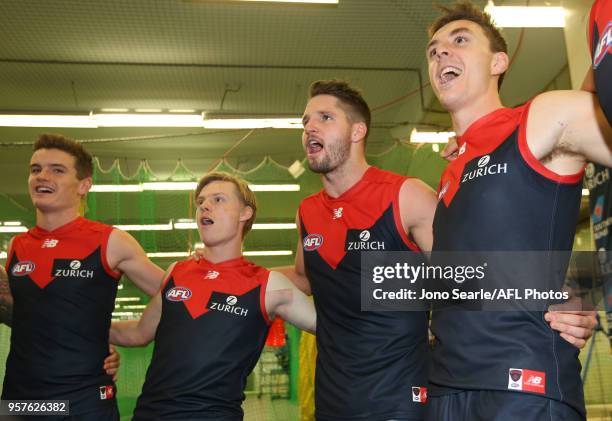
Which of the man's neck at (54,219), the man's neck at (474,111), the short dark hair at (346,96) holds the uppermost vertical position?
the short dark hair at (346,96)

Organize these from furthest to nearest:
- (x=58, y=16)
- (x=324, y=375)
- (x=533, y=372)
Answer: (x=58, y=16) → (x=324, y=375) → (x=533, y=372)

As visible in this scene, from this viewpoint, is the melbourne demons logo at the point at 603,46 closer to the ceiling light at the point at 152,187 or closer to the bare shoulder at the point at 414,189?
the bare shoulder at the point at 414,189

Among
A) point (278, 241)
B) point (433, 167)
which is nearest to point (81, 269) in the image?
point (433, 167)

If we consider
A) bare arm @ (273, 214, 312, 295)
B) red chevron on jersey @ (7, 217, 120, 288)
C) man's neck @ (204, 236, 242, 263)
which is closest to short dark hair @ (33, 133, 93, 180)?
red chevron on jersey @ (7, 217, 120, 288)

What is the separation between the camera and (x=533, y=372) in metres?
1.71

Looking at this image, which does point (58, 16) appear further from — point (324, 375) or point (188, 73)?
point (324, 375)

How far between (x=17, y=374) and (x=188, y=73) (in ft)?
26.7

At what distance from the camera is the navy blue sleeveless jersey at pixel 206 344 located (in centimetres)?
286

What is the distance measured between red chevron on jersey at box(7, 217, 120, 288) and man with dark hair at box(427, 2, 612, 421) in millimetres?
2102

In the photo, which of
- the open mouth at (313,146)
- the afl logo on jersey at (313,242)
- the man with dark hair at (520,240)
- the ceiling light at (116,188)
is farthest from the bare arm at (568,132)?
the ceiling light at (116,188)

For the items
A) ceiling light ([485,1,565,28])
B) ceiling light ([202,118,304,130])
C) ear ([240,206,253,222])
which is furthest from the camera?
ceiling light ([202,118,304,130])

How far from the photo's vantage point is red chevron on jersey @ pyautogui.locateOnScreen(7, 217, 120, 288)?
10.9 ft

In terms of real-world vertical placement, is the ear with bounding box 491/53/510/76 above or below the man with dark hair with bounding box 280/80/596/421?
above

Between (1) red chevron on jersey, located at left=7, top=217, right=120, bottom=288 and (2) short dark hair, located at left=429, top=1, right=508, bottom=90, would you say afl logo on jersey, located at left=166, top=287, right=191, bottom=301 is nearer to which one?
(1) red chevron on jersey, located at left=7, top=217, right=120, bottom=288
